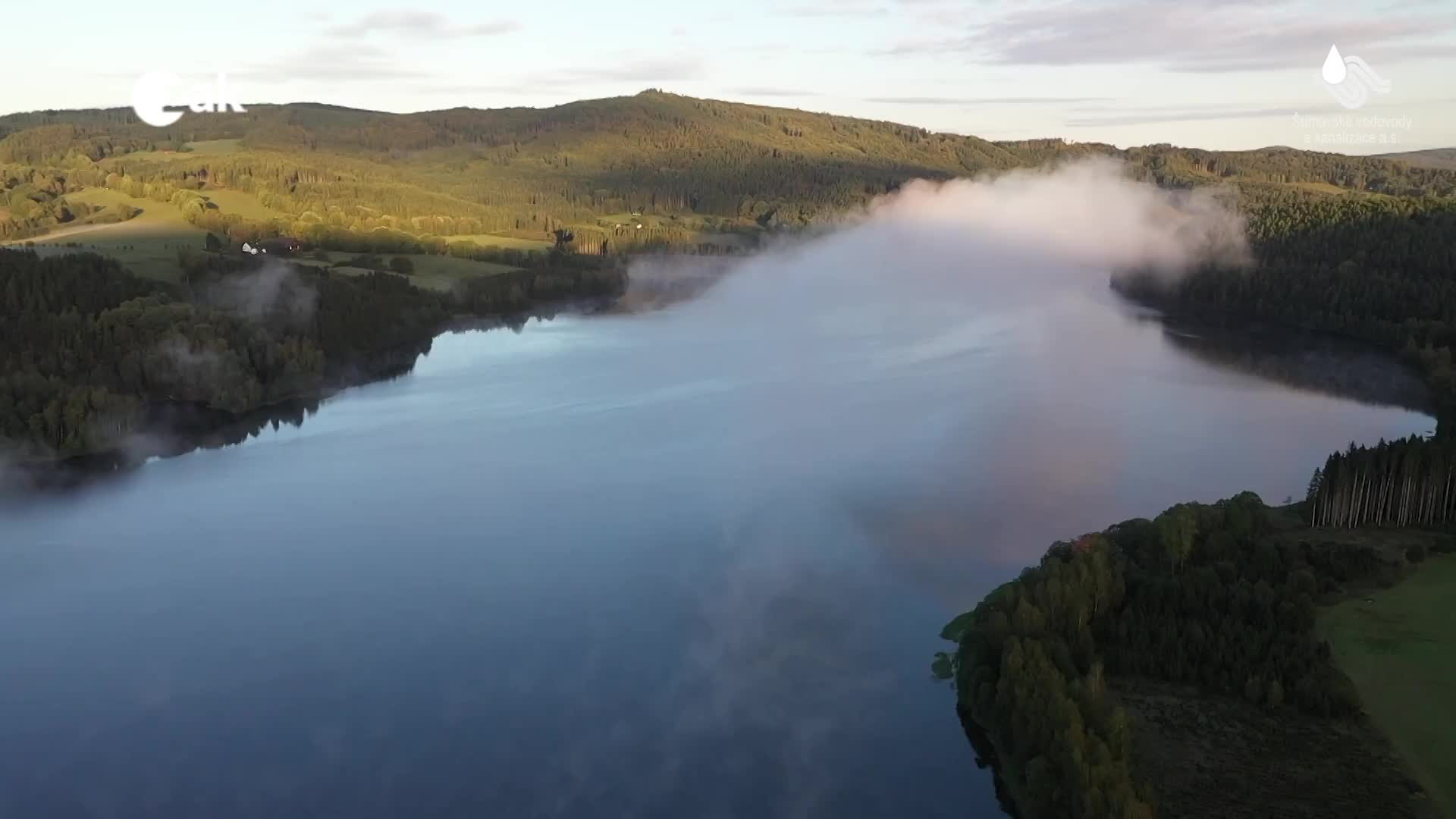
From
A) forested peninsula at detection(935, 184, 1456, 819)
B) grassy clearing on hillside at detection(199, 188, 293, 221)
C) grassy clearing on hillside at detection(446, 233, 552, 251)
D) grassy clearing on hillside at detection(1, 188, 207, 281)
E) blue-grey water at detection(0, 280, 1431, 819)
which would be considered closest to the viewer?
forested peninsula at detection(935, 184, 1456, 819)

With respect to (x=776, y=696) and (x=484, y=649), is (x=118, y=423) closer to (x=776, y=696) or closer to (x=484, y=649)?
(x=484, y=649)

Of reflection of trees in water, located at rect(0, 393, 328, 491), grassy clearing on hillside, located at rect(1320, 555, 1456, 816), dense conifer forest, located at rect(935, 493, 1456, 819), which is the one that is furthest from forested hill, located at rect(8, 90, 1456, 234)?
grassy clearing on hillside, located at rect(1320, 555, 1456, 816)

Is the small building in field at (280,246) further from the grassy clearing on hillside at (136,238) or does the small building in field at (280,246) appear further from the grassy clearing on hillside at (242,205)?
the grassy clearing on hillside at (242,205)

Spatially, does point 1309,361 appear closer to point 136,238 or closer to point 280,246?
point 280,246

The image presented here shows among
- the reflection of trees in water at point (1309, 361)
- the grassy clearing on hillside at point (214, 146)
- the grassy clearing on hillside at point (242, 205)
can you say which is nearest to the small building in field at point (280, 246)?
the grassy clearing on hillside at point (242, 205)

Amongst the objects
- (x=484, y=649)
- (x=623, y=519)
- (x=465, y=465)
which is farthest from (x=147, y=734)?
(x=465, y=465)

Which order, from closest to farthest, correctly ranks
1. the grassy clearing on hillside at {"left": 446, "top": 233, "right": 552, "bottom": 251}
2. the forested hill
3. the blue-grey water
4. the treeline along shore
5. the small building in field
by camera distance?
the blue-grey water < the treeline along shore < the small building in field < the grassy clearing on hillside at {"left": 446, "top": 233, "right": 552, "bottom": 251} < the forested hill

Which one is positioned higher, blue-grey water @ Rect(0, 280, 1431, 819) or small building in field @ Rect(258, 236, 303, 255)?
small building in field @ Rect(258, 236, 303, 255)

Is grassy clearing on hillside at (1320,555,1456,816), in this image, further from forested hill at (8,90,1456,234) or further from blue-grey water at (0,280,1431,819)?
forested hill at (8,90,1456,234)

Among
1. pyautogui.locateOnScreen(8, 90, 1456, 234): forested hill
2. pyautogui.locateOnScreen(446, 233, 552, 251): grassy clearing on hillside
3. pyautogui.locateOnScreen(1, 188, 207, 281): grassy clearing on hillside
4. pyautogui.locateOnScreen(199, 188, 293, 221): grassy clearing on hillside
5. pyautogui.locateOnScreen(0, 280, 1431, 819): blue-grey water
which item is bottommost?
pyautogui.locateOnScreen(0, 280, 1431, 819): blue-grey water
